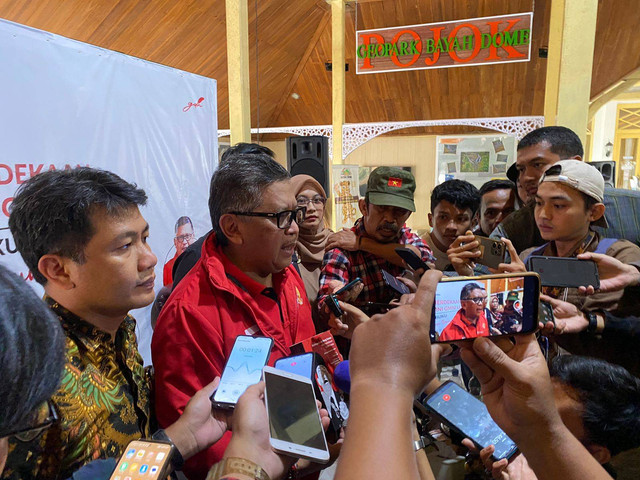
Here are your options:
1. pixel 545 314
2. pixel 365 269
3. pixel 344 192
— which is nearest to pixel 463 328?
pixel 545 314

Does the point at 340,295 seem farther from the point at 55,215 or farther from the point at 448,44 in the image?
the point at 448,44

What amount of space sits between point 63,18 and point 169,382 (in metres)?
6.50

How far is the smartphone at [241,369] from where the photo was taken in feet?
3.20

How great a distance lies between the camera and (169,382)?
1.09 metres

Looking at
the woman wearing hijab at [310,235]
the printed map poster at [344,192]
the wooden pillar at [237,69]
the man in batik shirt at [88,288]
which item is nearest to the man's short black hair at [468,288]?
the man in batik shirt at [88,288]

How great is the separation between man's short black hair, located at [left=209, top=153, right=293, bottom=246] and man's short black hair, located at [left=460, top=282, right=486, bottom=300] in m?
0.69

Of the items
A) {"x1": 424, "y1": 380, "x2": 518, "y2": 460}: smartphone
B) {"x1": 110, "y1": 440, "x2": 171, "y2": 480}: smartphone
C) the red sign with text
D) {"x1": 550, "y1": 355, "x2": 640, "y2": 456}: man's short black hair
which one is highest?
the red sign with text

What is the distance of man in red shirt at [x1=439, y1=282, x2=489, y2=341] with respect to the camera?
87cm

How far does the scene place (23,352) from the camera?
1.78 ft

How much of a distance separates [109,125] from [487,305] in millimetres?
2259

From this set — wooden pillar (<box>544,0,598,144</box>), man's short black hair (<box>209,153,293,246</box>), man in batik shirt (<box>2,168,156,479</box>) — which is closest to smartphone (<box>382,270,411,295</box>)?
man's short black hair (<box>209,153,293,246</box>)

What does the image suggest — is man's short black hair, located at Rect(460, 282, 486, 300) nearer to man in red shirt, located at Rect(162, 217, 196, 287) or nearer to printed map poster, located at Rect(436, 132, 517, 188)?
man in red shirt, located at Rect(162, 217, 196, 287)

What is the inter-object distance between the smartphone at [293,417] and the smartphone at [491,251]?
883 millimetres

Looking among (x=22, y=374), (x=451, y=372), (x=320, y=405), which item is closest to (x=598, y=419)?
(x=320, y=405)
